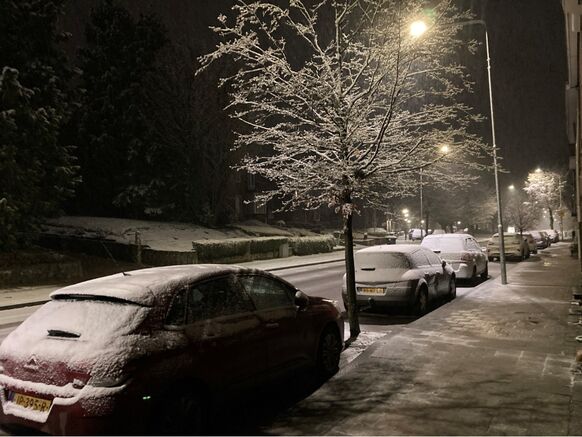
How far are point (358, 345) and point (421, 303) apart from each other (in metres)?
3.37

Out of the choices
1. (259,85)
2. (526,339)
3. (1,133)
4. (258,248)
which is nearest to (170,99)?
(258,248)

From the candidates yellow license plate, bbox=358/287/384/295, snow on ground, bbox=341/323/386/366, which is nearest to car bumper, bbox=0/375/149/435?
snow on ground, bbox=341/323/386/366

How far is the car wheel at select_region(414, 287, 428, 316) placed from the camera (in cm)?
1091

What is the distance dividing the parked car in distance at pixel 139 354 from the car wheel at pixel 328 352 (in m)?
1.09

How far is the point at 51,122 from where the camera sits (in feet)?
69.3

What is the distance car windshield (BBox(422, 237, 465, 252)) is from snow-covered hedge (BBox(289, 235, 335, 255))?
1631cm

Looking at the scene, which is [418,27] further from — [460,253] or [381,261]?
[460,253]

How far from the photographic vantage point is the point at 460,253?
53.5ft

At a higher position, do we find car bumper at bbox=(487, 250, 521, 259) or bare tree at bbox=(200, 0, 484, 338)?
bare tree at bbox=(200, 0, 484, 338)

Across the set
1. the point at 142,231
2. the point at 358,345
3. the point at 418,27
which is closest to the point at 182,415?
the point at 358,345

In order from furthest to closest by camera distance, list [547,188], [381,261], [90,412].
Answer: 1. [547,188]
2. [381,261]
3. [90,412]

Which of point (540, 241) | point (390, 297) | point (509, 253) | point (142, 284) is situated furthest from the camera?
point (540, 241)

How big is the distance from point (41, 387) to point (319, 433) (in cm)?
249

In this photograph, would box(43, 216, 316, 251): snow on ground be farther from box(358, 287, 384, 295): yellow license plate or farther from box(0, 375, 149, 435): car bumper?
box(0, 375, 149, 435): car bumper
